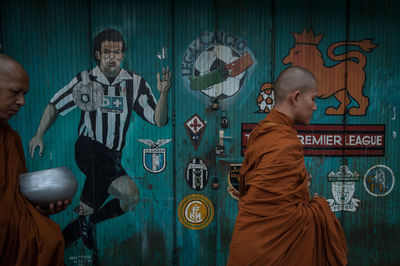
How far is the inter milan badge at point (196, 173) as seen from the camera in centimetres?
306

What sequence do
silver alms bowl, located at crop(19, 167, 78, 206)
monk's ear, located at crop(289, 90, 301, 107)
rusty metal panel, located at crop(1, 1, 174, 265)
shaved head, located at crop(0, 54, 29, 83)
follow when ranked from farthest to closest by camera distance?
rusty metal panel, located at crop(1, 1, 174, 265)
monk's ear, located at crop(289, 90, 301, 107)
silver alms bowl, located at crop(19, 167, 78, 206)
shaved head, located at crop(0, 54, 29, 83)

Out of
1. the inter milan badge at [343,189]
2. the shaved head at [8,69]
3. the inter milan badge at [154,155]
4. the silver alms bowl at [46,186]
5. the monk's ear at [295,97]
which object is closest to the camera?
the shaved head at [8,69]

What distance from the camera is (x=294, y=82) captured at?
5.51 feet

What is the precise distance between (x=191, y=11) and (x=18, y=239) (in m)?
3.01

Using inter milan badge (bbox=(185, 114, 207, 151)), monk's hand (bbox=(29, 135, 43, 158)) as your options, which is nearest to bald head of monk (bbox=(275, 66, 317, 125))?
inter milan badge (bbox=(185, 114, 207, 151))

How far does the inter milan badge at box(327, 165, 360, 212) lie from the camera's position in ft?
10.5

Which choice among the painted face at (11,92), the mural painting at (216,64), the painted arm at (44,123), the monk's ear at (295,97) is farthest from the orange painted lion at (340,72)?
the painted arm at (44,123)

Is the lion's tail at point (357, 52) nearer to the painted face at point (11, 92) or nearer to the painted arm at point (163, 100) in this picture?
the painted arm at point (163, 100)

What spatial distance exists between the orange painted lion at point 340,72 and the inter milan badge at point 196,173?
193 cm

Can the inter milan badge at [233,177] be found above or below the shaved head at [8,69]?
below

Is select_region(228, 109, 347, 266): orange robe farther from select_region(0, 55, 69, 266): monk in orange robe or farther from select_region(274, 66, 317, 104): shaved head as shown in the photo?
select_region(0, 55, 69, 266): monk in orange robe

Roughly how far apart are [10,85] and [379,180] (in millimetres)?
4398

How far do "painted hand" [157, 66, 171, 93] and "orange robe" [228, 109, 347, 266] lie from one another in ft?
5.72

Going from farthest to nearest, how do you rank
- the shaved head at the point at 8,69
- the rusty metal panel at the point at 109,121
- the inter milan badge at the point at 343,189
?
the inter milan badge at the point at 343,189, the rusty metal panel at the point at 109,121, the shaved head at the point at 8,69
